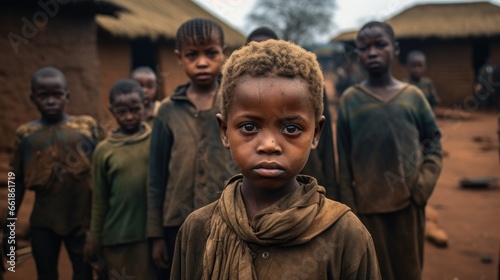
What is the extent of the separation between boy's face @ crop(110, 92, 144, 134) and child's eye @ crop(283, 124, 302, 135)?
6.01 feet

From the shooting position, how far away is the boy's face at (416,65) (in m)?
6.82

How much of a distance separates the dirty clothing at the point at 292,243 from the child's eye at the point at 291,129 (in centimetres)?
18

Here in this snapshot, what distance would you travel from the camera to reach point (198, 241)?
4.20ft

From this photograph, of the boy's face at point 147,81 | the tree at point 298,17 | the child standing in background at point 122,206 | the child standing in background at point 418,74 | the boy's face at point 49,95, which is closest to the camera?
the child standing in background at point 122,206

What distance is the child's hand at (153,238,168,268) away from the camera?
7.22ft

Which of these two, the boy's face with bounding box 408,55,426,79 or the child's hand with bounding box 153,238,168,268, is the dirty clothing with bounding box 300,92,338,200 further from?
the boy's face with bounding box 408,55,426,79

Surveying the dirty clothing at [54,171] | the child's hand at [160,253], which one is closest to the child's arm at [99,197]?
the dirty clothing at [54,171]

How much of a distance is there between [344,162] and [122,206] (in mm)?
1409

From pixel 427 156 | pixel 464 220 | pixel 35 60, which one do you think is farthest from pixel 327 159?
pixel 35 60

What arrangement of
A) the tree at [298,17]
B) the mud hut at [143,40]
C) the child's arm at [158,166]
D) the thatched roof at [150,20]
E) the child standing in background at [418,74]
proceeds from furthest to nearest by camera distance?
the tree at [298,17], the thatched roof at [150,20], the mud hut at [143,40], the child standing in background at [418,74], the child's arm at [158,166]

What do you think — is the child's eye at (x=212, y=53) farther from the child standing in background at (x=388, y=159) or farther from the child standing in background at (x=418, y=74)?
the child standing in background at (x=418, y=74)

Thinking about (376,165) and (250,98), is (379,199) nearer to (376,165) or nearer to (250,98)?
(376,165)

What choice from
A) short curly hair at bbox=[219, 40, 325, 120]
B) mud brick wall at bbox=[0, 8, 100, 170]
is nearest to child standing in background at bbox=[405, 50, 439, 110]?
mud brick wall at bbox=[0, 8, 100, 170]

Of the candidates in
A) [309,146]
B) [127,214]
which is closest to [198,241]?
[309,146]
